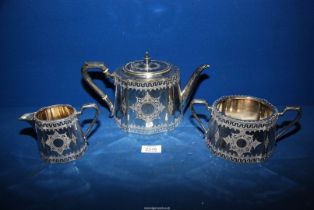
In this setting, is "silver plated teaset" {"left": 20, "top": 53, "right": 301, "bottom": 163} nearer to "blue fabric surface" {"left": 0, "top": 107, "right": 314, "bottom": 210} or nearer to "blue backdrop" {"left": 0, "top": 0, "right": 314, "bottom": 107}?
"blue fabric surface" {"left": 0, "top": 107, "right": 314, "bottom": 210}

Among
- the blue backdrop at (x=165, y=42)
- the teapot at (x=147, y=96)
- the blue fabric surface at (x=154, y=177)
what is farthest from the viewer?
the blue backdrop at (x=165, y=42)

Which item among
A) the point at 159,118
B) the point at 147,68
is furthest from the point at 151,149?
Result: the point at 147,68

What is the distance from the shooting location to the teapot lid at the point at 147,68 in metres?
1.16

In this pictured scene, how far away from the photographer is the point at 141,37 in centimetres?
136

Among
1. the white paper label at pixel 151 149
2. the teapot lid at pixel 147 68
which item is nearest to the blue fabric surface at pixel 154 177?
the white paper label at pixel 151 149

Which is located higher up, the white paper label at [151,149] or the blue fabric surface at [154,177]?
the white paper label at [151,149]

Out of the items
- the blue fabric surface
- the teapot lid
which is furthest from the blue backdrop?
the blue fabric surface

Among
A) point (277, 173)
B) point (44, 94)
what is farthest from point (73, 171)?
point (277, 173)

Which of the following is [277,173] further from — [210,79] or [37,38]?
[37,38]

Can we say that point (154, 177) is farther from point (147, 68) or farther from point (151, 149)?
point (147, 68)

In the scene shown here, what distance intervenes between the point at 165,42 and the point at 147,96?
13.1 inches

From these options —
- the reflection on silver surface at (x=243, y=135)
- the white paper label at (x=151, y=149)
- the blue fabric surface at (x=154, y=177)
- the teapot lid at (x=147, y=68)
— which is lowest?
the blue fabric surface at (x=154, y=177)

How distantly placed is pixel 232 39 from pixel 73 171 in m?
0.87

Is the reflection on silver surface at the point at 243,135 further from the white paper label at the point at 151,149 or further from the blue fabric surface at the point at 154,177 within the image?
the white paper label at the point at 151,149
